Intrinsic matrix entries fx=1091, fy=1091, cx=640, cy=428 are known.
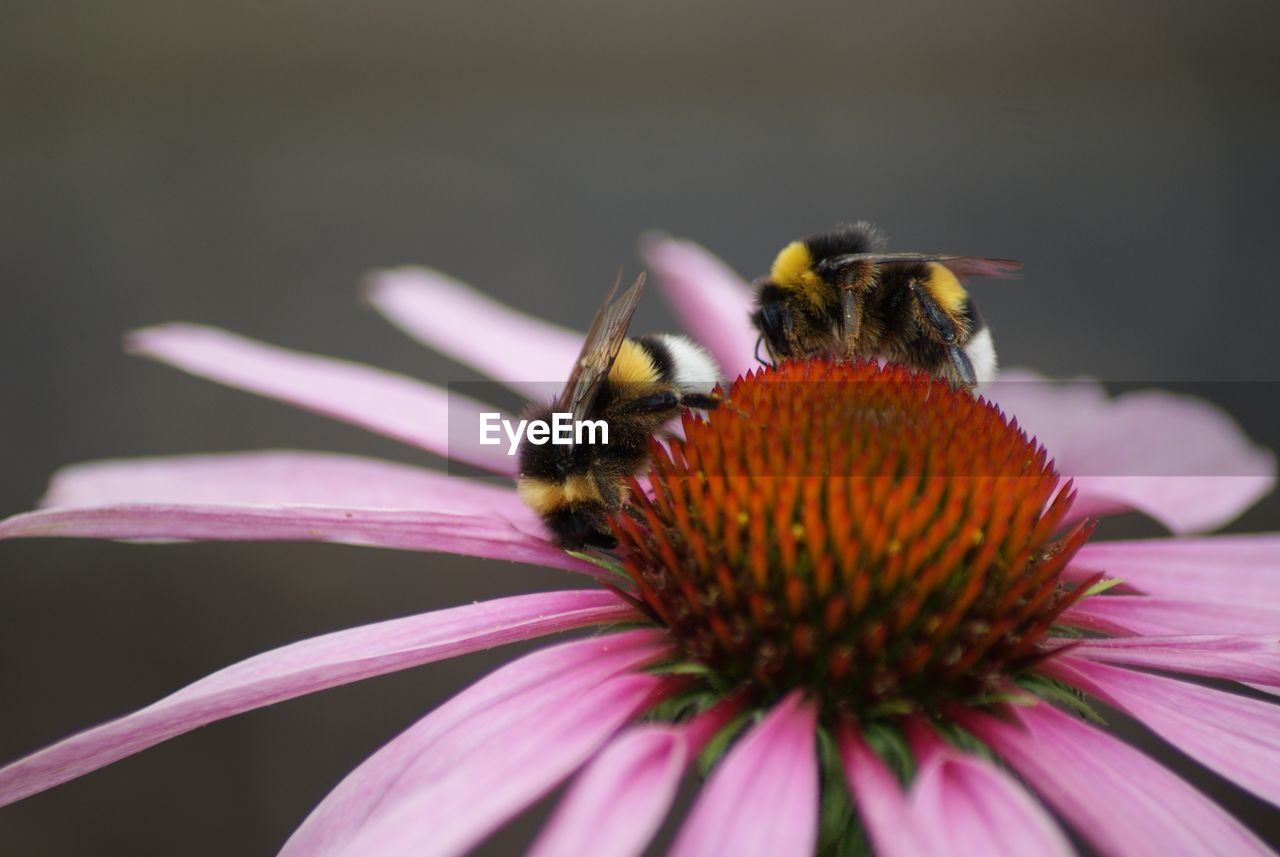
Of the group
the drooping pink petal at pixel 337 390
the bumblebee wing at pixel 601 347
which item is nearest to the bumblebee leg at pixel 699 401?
the bumblebee wing at pixel 601 347

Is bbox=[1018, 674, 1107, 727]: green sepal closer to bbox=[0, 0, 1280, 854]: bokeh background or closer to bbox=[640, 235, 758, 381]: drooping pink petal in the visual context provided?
bbox=[640, 235, 758, 381]: drooping pink petal

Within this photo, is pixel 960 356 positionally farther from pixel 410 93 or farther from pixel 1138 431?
pixel 410 93

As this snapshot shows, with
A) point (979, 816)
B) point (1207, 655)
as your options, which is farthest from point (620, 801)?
point (1207, 655)

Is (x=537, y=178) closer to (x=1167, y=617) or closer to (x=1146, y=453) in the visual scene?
(x=1146, y=453)

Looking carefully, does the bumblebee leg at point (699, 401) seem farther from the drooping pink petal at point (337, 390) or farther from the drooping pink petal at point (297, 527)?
the drooping pink petal at point (337, 390)

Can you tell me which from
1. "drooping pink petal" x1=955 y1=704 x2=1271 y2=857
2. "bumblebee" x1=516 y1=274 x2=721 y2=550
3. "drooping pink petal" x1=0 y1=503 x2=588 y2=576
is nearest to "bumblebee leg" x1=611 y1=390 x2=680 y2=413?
"bumblebee" x1=516 y1=274 x2=721 y2=550

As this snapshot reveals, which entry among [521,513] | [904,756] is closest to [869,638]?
[904,756]
